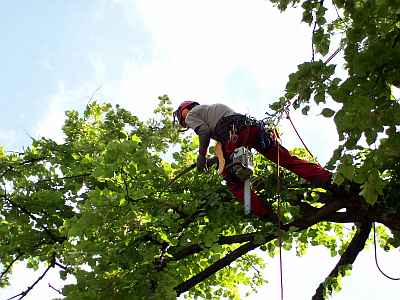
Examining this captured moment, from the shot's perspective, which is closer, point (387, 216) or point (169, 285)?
point (169, 285)

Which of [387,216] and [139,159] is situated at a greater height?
[139,159]

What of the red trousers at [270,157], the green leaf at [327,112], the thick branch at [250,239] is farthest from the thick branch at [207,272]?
the green leaf at [327,112]

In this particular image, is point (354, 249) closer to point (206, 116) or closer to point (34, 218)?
point (206, 116)

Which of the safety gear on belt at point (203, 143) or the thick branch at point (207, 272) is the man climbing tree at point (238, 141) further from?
the thick branch at point (207, 272)

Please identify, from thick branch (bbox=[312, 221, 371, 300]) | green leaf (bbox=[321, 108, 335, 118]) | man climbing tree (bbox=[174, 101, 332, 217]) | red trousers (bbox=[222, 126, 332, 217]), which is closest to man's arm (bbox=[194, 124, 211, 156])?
man climbing tree (bbox=[174, 101, 332, 217])

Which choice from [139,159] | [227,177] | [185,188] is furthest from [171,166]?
[139,159]

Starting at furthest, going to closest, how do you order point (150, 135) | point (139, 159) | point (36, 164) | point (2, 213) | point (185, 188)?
point (150, 135) → point (36, 164) → point (2, 213) → point (185, 188) → point (139, 159)

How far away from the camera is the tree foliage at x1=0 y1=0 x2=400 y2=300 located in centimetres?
372

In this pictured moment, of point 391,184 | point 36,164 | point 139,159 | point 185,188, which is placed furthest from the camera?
point 36,164

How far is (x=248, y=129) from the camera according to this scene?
6160 mm

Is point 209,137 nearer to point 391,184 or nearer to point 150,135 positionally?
point 391,184

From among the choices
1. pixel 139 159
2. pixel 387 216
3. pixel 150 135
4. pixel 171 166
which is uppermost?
pixel 150 135

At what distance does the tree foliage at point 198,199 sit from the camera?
3723 millimetres

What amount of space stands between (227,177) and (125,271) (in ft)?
4.73
